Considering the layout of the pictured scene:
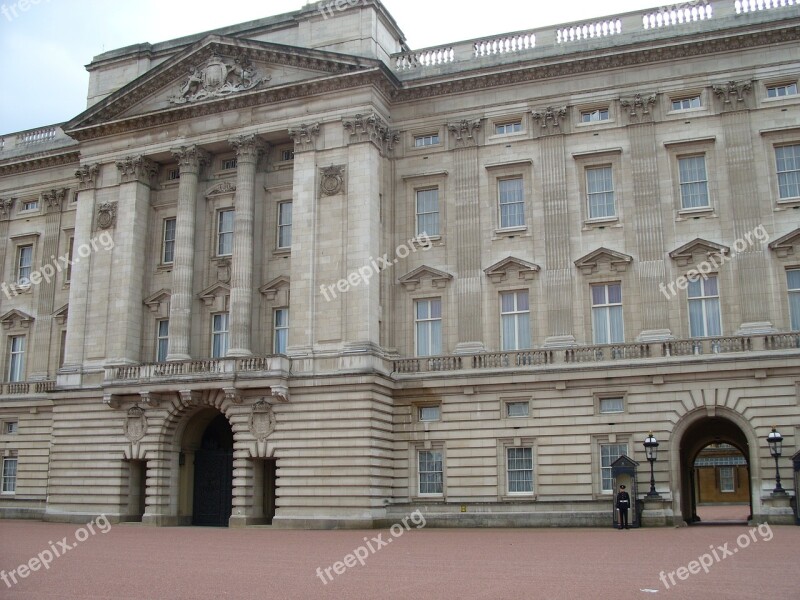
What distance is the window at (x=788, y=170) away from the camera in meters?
37.3

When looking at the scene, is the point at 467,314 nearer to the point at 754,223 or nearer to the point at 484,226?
the point at 484,226

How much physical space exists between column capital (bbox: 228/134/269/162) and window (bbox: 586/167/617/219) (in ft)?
49.8

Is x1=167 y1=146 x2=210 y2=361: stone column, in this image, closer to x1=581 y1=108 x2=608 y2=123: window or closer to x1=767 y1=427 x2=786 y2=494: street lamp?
x1=581 y1=108 x2=608 y2=123: window

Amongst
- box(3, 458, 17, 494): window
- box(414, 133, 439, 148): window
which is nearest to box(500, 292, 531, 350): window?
box(414, 133, 439, 148): window

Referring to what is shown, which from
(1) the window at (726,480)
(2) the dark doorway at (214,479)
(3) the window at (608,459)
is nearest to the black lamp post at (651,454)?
(3) the window at (608,459)

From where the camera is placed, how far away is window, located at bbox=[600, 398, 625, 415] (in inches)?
1465

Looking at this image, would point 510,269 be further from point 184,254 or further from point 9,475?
point 9,475

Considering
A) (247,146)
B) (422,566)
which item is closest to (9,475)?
(247,146)

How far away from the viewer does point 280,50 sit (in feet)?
139

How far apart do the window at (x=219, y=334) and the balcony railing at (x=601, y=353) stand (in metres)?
8.62

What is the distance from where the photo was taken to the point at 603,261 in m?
38.8

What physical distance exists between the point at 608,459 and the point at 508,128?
50.0 feet

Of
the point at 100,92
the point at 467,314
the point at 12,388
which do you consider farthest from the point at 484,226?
the point at 12,388

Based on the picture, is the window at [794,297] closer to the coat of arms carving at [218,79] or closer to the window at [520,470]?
the window at [520,470]
